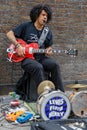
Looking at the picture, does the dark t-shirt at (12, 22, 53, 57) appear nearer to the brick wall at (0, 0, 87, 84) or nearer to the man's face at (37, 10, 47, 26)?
the man's face at (37, 10, 47, 26)

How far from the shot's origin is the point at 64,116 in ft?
15.2

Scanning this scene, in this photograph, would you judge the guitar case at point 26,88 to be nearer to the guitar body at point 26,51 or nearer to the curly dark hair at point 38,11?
the guitar body at point 26,51

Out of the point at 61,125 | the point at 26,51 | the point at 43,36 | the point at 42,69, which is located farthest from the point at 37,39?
the point at 61,125

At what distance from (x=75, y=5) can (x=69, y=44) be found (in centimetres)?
Result: 73

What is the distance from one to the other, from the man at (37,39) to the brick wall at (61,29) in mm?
434

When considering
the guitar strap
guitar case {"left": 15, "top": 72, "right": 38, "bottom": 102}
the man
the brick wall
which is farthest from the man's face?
guitar case {"left": 15, "top": 72, "right": 38, "bottom": 102}

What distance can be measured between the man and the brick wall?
434mm

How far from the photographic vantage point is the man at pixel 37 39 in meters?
5.54

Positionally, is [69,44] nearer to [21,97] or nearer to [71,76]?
[71,76]

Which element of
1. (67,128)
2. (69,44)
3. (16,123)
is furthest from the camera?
(69,44)

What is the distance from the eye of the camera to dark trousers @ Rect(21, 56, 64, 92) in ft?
17.7

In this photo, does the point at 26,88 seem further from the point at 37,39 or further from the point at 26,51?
the point at 37,39

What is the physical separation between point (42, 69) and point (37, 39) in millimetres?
604

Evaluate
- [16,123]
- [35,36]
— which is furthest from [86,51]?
[16,123]
